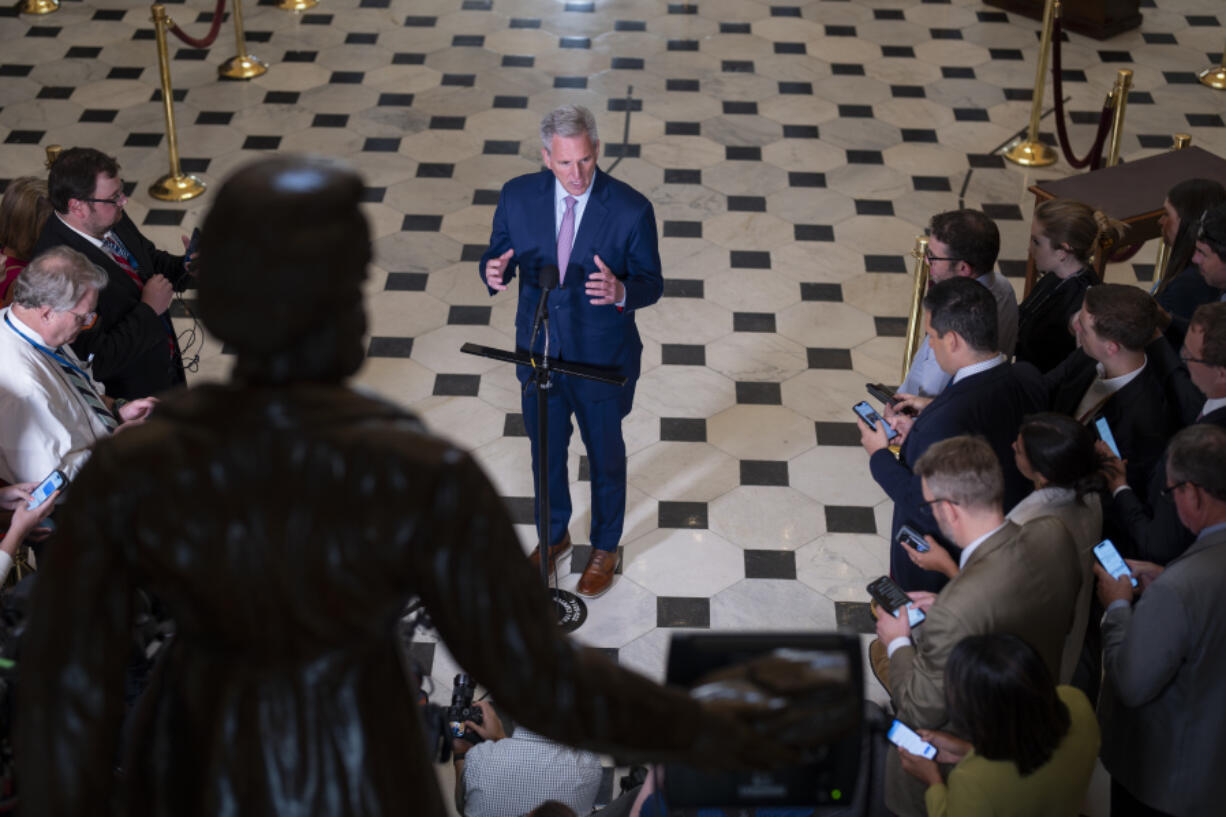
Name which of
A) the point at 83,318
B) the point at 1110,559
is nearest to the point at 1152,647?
the point at 1110,559

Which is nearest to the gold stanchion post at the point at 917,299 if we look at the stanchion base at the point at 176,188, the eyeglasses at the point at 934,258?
the eyeglasses at the point at 934,258

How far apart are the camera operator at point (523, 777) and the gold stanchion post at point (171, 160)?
5.73 metres

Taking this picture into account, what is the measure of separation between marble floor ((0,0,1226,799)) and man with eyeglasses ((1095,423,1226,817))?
1691 millimetres

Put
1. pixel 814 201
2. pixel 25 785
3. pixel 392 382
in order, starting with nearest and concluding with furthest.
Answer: pixel 25 785
pixel 392 382
pixel 814 201

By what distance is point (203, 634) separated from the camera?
4.16ft

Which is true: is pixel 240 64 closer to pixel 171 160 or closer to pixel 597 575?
pixel 171 160

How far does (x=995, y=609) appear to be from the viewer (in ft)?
11.6

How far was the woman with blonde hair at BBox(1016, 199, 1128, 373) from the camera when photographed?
5289 millimetres

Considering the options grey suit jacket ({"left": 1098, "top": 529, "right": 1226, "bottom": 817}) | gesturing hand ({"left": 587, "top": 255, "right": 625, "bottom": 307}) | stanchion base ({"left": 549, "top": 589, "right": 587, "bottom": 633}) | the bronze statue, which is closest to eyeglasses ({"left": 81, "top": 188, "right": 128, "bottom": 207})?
gesturing hand ({"left": 587, "top": 255, "right": 625, "bottom": 307})

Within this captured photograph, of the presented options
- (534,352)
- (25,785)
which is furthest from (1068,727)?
(25,785)

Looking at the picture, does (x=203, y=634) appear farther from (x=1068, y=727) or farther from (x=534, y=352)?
(x=534, y=352)

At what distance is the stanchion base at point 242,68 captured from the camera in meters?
10.1

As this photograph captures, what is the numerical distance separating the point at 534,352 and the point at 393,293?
10.2ft

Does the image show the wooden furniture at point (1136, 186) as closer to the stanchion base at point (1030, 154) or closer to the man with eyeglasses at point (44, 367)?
the stanchion base at point (1030, 154)
